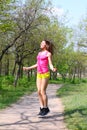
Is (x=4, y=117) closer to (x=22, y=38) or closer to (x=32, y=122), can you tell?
(x=32, y=122)

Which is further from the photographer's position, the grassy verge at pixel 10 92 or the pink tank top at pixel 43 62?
the grassy verge at pixel 10 92

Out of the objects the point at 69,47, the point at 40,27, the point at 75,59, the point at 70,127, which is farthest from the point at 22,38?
the point at 75,59

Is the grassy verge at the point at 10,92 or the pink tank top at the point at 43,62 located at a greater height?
the pink tank top at the point at 43,62

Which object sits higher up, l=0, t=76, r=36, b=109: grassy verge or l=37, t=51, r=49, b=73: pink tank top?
l=37, t=51, r=49, b=73: pink tank top

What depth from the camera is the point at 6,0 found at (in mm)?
16562

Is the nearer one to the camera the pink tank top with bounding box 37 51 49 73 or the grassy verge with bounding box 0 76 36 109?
the pink tank top with bounding box 37 51 49 73

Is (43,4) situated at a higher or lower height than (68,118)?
higher

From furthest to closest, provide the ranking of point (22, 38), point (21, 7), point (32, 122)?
1. point (22, 38)
2. point (21, 7)
3. point (32, 122)

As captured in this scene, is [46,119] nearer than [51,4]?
Yes

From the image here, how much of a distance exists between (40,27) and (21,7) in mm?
2357

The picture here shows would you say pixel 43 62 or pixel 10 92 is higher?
pixel 43 62

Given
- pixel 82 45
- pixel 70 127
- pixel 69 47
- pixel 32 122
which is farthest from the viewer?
pixel 69 47

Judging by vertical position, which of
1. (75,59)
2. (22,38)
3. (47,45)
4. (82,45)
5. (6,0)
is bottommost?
(75,59)

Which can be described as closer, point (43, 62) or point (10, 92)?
point (43, 62)
